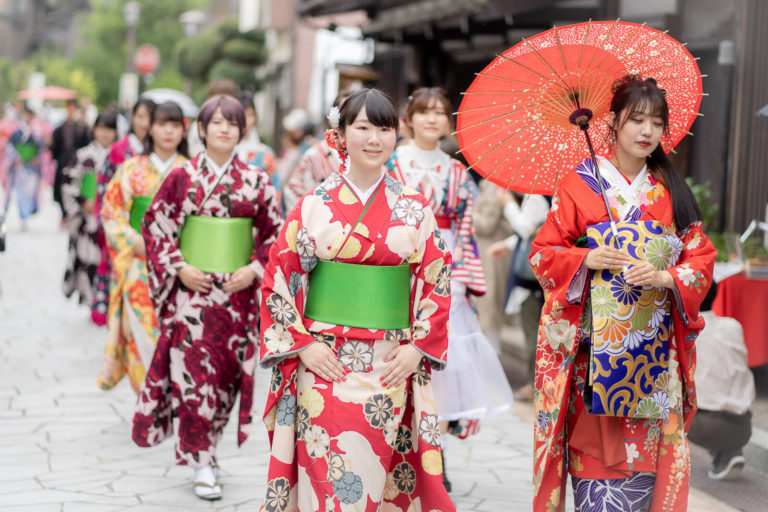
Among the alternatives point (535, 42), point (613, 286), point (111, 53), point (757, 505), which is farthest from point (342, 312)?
point (111, 53)

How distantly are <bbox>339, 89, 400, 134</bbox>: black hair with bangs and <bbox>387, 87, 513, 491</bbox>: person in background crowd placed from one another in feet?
5.36

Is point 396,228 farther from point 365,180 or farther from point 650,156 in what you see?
point 650,156

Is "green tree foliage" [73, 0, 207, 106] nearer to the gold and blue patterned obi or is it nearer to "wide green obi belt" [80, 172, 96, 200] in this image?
"wide green obi belt" [80, 172, 96, 200]

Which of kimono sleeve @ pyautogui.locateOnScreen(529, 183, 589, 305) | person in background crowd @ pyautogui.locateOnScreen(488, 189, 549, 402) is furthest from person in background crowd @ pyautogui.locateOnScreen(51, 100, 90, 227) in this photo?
kimono sleeve @ pyautogui.locateOnScreen(529, 183, 589, 305)

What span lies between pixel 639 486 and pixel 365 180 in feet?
5.19

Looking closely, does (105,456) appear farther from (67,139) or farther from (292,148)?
(67,139)

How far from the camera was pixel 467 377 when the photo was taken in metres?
5.48

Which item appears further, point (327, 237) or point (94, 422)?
point (94, 422)

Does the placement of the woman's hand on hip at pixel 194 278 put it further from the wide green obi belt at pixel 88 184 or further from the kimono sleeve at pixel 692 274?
the wide green obi belt at pixel 88 184

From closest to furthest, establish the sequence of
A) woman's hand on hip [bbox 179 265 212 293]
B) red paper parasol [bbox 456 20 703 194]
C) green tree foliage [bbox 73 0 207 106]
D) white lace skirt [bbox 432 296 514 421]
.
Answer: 1. red paper parasol [bbox 456 20 703 194]
2. woman's hand on hip [bbox 179 265 212 293]
3. white lace skirt [bbox 432 296 514 421]
4. green tree foliage [bbox 73 0 207 106]

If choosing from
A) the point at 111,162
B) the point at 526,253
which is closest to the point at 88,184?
the point at 111,162

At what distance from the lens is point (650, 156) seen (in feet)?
13.0

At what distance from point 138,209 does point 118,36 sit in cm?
4564

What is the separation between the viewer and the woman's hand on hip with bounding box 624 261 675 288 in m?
3.62
